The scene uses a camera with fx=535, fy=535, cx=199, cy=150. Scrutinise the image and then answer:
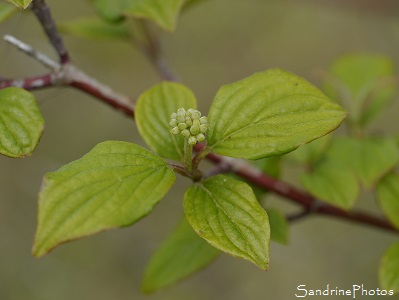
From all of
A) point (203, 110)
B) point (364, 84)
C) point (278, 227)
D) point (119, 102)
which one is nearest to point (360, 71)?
point (364, 84)

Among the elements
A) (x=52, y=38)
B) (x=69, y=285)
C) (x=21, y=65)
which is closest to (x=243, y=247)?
(x=52, y=38)

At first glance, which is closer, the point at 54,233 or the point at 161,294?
the point at 54,233

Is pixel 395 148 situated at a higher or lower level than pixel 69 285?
higher

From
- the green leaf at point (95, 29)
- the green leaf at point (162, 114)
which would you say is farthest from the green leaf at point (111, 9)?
the green leaf at point (162, 114)

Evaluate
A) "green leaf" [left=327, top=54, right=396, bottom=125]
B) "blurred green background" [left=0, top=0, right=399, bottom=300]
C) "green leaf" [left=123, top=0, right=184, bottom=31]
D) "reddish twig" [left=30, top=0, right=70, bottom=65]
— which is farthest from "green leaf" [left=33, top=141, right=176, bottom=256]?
"blurred green background" [left=0, top=0, right=399, bottom=300]

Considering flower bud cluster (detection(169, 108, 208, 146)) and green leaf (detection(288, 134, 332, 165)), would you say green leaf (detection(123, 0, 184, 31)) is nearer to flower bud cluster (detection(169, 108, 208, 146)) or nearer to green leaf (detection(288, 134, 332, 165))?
flower bud cluster (detection(169, 108, 208, 146))

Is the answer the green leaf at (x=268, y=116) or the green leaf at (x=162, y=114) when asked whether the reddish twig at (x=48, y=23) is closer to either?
the green leaf at (x=162, y=114)

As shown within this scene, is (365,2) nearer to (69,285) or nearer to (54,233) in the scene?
(69,285)
